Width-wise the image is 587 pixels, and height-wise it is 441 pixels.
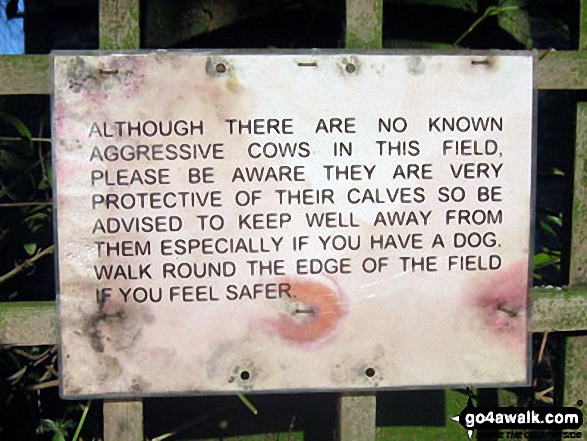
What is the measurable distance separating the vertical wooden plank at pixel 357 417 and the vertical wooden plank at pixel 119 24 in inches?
33.7

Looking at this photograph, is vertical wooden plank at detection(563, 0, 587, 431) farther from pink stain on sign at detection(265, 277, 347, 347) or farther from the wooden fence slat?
pink stain on sign at detection(265, 277, 347, 347)

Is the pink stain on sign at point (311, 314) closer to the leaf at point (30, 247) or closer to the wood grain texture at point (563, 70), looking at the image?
the wood grain texture at point (563, 70)

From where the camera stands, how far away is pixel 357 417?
1.46 meters

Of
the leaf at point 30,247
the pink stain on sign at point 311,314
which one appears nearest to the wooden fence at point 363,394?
the pink stain on sign at point 311,314

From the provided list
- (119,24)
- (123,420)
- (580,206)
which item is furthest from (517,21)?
(123,420)

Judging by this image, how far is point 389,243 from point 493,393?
28.3 inches

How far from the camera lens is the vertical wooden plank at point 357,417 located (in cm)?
145

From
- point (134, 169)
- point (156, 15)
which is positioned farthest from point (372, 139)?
point (156, 15)

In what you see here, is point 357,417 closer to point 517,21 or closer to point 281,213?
point 281,213

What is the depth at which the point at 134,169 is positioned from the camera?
136 centimetres

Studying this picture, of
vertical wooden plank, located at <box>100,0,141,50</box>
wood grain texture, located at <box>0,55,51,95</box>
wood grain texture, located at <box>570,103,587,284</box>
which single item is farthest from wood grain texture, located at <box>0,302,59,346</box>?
wood grain texture, located at <box>570,103,587,284</box>

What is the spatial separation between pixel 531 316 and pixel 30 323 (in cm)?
104

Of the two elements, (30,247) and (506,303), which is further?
(30,247)

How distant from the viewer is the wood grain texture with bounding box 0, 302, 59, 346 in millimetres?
1388
